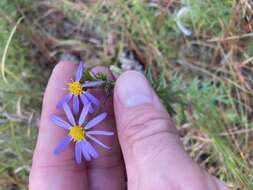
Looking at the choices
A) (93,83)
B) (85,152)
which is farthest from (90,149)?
(93,83)

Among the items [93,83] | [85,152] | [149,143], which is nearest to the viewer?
[149,143]

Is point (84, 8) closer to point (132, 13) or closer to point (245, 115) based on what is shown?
point (132, 13)

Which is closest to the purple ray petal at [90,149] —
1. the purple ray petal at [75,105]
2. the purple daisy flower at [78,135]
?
the purple daisy flower at [78,135]

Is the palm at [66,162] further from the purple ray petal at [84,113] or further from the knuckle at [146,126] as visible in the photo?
the knuckle at [146,126]

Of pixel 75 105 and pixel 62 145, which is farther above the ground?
pixel 75 105

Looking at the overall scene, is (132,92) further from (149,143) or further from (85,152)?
(85,152)

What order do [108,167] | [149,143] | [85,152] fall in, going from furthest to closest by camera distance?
[108,167]
[85,152]
[149,143]

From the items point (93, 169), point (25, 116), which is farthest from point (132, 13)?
point (93, 169)
